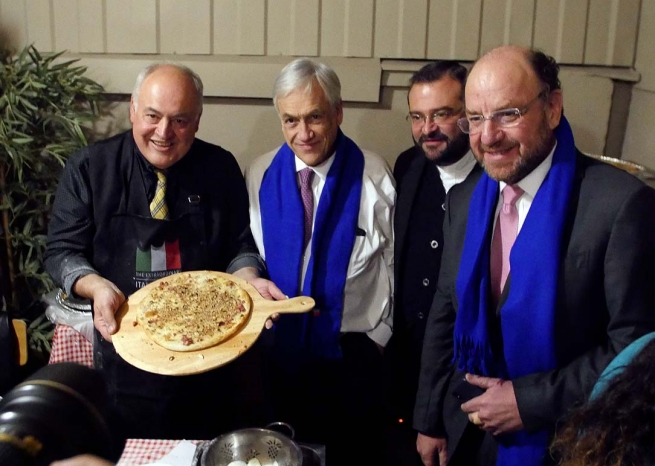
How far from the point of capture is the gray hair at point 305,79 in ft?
7.52

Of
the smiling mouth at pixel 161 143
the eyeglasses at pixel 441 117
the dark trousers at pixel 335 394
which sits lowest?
the dark trousers at pixel 335 394

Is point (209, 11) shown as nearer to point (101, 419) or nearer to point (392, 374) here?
point (392, 374)

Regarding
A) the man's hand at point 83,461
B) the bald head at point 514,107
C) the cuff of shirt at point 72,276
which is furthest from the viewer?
the cuff of shirt at point 72,276

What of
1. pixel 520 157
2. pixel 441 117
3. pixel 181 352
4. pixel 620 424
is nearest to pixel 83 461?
pixel 620 424

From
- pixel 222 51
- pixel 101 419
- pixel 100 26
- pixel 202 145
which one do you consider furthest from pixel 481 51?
pixel 101 419

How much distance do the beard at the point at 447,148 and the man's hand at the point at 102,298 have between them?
1.20m

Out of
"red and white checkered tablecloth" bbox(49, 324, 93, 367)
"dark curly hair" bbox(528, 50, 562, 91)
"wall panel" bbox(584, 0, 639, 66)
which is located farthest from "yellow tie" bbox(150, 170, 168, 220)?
"wall panel" bbox(584, 0, 639, 66)

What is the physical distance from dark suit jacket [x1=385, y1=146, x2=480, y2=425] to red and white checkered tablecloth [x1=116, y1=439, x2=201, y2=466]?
103 centimetres

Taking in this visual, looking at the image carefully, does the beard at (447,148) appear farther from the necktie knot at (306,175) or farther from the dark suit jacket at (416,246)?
the necktie knot at (306,175)

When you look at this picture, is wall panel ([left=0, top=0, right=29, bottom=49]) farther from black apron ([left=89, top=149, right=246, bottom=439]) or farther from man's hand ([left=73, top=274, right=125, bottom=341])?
man's hand ([left=73, top=274, right=125, bottom=341])

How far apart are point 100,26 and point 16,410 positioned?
2.84m

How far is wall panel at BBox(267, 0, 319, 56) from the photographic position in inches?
126

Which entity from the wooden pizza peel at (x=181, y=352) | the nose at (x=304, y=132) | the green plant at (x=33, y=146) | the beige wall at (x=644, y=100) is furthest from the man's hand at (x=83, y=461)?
the beige wall at (x=644, y=100)

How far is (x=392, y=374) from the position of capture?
2662mm
